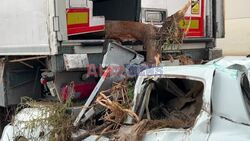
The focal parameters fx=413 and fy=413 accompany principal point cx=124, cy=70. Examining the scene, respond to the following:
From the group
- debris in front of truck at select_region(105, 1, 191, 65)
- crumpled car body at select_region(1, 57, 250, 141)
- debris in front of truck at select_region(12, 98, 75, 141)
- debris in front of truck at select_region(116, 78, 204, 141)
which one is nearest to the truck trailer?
debris in front of truck at select_region(105, 1, 191, 65)

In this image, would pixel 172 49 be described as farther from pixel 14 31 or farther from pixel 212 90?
pixel 212 90

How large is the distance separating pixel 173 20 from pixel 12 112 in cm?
236

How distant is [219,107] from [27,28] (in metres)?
2.74

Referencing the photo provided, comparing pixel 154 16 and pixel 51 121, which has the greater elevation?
pixel 154 16

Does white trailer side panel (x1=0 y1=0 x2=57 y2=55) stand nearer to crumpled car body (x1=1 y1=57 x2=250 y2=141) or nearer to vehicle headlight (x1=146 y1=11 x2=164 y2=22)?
vehicle headlight (x1=146 y1=11 x2=164 y2=22)

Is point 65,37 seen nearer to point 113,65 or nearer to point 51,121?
point 113,65

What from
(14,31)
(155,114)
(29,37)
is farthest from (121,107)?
(14,31)

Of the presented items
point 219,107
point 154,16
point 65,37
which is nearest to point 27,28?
point 65,37

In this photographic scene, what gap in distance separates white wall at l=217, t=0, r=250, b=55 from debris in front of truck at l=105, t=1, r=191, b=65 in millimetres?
5962

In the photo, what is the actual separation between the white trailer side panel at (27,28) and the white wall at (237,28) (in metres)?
6.79

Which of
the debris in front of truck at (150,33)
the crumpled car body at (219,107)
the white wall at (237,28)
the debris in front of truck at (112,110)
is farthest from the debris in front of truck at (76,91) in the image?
the white wall at (237,28)

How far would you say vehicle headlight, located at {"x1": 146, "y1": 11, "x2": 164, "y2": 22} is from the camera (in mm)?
5082

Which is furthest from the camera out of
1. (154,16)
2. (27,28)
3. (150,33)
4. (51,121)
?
(154,16)

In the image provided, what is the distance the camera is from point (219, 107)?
8.66 ft
